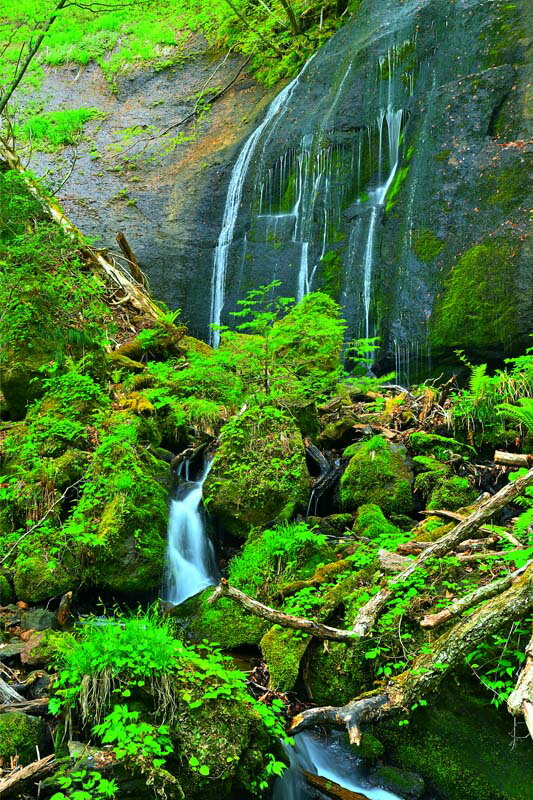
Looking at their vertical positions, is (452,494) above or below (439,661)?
above

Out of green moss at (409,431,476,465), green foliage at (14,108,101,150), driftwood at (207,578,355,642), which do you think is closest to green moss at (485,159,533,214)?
green moss at (409,431,476,465)

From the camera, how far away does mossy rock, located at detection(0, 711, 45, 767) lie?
324 cm

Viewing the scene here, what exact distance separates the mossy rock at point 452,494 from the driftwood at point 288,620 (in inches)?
91.5

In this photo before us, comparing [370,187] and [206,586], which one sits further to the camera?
[370,187]

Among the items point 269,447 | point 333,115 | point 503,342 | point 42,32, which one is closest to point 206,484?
point 269,447

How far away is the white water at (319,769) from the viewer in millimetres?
3629

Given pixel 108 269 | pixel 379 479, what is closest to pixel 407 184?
pixel 108 269

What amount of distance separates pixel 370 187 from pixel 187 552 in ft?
31.5

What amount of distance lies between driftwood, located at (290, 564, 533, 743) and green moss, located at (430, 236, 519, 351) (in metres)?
7.34

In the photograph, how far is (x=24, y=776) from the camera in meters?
2.95

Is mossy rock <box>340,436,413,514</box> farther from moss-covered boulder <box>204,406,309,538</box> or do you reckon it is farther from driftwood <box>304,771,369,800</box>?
driftwood <box>304,771,369,800</box>

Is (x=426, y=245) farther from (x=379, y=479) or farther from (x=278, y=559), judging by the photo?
(x=278, y=559)

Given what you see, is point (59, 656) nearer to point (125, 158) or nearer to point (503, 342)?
point (503, 342)

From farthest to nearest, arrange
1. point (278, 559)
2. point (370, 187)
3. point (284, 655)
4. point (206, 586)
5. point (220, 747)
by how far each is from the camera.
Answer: point (370, 187) → point (206, 586) → point (278, 559) → point (284, 655) → point (220, 747)
